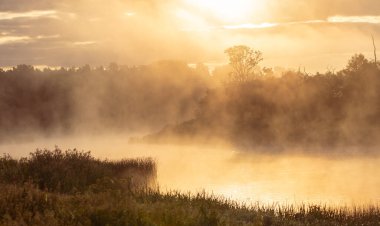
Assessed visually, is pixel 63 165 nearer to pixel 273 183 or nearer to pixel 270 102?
pixel 273 183

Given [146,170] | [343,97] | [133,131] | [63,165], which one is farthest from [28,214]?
[133,131]

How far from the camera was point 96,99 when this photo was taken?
118312 millimetres

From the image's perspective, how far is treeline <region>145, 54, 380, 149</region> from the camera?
54.1m

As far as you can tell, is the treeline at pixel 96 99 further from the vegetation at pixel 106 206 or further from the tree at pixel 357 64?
the vegetation at pixel 106 206

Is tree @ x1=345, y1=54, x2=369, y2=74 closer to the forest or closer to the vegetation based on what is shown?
the forest

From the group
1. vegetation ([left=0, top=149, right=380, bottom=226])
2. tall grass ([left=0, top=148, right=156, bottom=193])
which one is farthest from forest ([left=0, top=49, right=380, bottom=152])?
tall grass ([left=0, top=148, right=156, bottom=193])

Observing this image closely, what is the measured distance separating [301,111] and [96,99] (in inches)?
2617

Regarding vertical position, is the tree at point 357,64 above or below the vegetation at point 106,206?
above

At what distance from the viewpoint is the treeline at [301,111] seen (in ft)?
177

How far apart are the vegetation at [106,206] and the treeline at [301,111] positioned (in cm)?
2840

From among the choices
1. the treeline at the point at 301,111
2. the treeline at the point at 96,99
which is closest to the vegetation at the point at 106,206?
the treeline at the point at 301,111

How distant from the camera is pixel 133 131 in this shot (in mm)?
107250

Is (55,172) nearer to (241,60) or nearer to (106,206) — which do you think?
(106,206)

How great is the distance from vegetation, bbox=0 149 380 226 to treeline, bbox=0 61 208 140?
7985 centimetres
